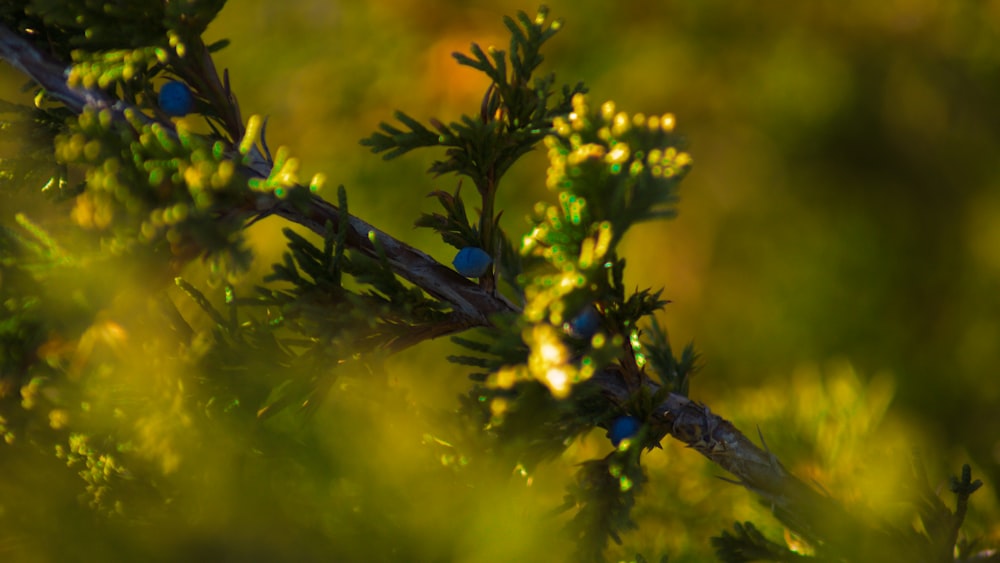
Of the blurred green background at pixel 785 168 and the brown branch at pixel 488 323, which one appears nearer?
the brown branch at pixel 488 323

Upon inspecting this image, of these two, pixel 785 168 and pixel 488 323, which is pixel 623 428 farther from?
pixel 785 168

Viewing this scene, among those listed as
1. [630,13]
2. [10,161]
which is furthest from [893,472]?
[630,13]

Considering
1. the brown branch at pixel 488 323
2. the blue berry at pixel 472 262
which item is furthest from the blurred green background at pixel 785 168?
the blue berry at pixel 472 262

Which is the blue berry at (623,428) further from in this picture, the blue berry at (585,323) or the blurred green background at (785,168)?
the blurred green background at (785,168)

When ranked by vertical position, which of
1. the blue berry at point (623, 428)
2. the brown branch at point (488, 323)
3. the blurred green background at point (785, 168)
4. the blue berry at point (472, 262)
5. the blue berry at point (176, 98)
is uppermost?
the blurred green background at point (785, 168)

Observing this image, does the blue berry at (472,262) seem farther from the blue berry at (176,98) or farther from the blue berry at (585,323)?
the blue berry at (176,98)

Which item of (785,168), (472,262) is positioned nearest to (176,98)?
(472,262)

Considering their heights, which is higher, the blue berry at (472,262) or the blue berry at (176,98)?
the blue berry at (176,98)
